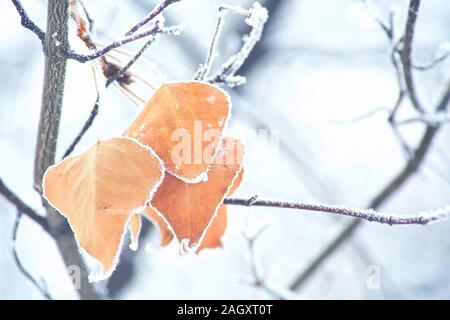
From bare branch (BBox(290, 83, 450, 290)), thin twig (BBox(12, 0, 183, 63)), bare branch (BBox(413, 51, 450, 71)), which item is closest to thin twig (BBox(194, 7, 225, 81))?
thin twig (BBox(12, 0, 183, 63))

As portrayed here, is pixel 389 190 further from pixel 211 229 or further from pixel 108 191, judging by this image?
pixel 108 191

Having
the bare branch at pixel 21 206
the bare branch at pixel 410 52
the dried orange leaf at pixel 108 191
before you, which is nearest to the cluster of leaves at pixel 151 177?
the dried orange leaf at pixel 108 191

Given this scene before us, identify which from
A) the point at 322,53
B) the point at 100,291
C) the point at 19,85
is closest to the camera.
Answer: the point at 100,291

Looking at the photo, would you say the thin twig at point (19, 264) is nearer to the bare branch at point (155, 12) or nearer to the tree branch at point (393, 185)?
the bare branch at point (155, 12)

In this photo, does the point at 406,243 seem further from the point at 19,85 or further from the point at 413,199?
the point at 19,85

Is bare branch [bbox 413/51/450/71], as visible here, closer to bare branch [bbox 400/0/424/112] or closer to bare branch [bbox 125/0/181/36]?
bare branch [bbox 400/0/424/112]
